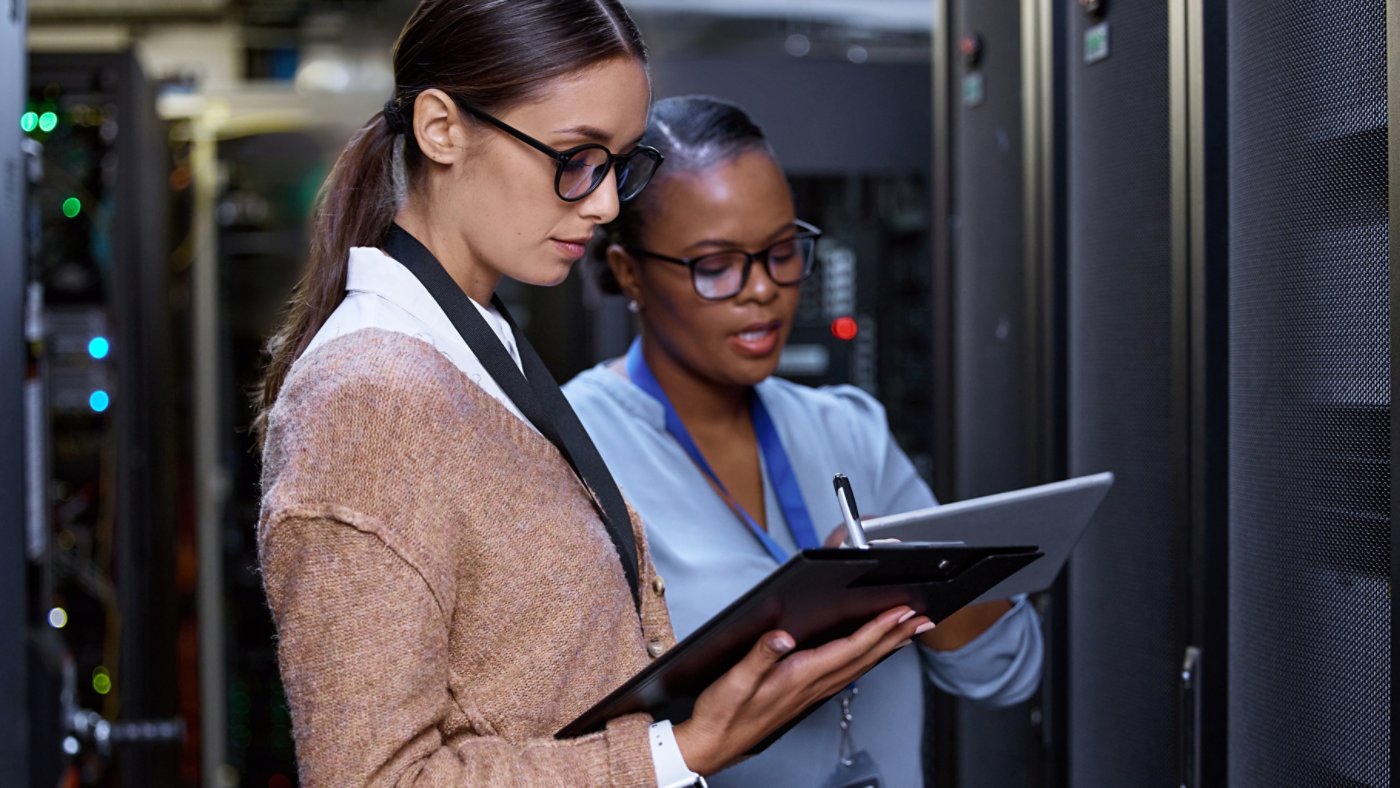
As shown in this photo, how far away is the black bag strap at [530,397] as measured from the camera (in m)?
0.94

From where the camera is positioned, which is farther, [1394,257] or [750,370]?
[750,370]

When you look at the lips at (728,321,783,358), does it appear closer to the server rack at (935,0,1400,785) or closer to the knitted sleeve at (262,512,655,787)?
the server rack at (935,0,1400,785)

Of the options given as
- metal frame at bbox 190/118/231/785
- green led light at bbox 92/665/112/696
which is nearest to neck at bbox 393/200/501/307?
green led light at bbox 92/665/112/696

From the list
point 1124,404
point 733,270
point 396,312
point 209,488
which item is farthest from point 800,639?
point 209,488

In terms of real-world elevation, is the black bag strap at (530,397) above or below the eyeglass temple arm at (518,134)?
below

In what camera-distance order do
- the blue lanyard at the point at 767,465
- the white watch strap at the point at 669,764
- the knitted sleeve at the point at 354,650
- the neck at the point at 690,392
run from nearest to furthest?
the knitted sleeve at the point at 354,650
the white watch strap at the point at 669,764
the blue lanyard at the point at 767,465
the neck at the point at 690,392

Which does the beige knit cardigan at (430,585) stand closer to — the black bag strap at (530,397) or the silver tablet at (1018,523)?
the black bag strap at (530,397)

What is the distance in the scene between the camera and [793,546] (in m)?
1.41

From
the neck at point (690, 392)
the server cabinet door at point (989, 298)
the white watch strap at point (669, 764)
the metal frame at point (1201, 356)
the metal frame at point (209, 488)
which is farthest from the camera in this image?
the metal frame at point (209, 488)

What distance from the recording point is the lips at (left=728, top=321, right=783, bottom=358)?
4.65 feet

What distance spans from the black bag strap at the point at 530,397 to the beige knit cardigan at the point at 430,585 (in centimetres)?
2

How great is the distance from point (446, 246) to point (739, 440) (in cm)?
59

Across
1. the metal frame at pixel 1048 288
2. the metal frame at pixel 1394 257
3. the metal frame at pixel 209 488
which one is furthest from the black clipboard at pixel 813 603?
the metal frame at pixel 209 488

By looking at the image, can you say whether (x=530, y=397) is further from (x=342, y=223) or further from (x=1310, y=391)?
(x=1310, y=391)
